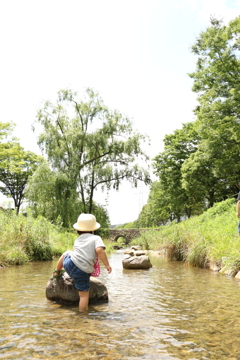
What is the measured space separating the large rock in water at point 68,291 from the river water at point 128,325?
0.16 meters

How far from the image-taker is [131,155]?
28281mm

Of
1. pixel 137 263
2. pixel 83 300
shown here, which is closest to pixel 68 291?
pixel 83 300

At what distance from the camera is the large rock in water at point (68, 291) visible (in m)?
5.41

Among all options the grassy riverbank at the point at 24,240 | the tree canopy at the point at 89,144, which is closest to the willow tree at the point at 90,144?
the tree canopy at the point at 89,144

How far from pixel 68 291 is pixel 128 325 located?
5.34ft

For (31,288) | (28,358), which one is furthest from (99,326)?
(31,288)

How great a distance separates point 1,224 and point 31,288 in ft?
22.6

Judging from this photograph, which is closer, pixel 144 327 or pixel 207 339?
pixel 207 339

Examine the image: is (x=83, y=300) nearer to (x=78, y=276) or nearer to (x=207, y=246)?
(x=78, y=276)

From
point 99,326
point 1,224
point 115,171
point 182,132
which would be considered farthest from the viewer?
point 182,132

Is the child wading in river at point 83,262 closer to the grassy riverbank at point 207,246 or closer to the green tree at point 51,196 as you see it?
the grassy riverbank at point 207,246

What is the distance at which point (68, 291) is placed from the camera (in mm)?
5418

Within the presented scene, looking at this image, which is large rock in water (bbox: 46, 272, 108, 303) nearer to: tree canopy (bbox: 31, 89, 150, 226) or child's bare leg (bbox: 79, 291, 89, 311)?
child's bare leg (bbox: 79, 291, 89, 311)

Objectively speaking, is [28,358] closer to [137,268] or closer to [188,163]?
[137,268]
